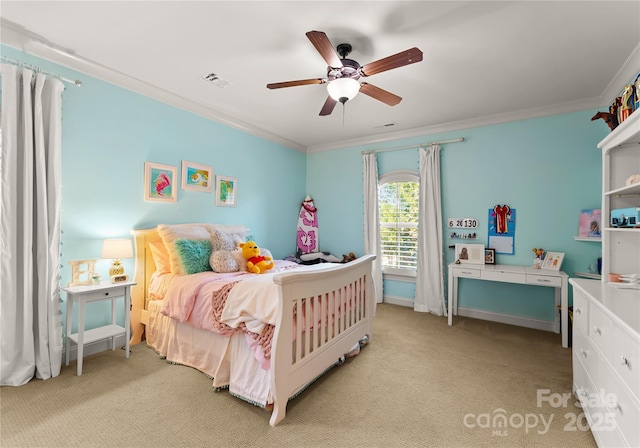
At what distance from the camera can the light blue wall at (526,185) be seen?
11.3 ft

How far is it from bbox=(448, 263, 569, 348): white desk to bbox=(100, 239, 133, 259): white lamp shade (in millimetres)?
3564

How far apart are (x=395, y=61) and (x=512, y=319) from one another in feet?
11.5

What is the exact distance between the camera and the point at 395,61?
1.96 m

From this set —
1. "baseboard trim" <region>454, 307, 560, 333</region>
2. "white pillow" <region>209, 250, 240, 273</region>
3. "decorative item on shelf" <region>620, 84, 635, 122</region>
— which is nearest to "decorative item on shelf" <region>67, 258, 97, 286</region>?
"white pillow" <region>209, 250, 240, 273</region>

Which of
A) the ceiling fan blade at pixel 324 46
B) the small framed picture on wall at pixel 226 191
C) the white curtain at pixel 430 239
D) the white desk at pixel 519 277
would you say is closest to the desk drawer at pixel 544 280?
the white desk at pixel 519 277

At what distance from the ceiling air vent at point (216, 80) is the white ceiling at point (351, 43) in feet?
0.23

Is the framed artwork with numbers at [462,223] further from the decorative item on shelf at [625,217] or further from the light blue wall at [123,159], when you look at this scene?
the light blue wall at [123,159]

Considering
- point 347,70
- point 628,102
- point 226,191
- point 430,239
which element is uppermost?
point 347,70

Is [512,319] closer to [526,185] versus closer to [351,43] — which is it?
[526,185]

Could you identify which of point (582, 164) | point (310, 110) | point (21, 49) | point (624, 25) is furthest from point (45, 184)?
point (582, 164)

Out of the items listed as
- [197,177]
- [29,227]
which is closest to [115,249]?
[29,227]

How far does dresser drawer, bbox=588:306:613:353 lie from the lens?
1.54 meters

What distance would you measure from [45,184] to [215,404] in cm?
213

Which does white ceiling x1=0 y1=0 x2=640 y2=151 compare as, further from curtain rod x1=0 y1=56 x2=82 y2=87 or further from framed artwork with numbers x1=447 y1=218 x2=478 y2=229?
framed artwork with numbers x1=447 y1=218 x2=478 y2=229
